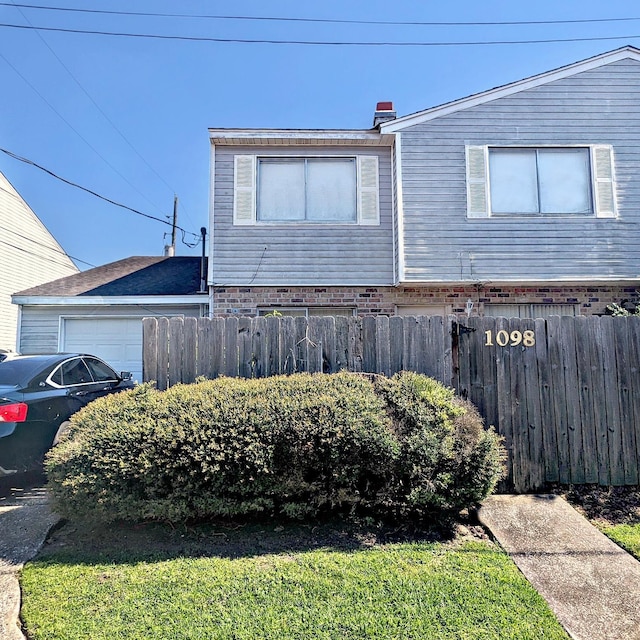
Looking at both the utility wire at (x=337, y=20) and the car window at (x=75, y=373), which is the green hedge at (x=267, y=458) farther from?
the utility wire at (x=337, y=20)

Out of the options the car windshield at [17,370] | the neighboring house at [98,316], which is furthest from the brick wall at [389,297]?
the car windshield at [17,370]

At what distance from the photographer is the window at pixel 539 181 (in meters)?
9.64

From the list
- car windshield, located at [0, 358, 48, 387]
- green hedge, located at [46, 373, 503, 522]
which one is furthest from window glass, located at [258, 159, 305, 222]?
green hedge, located at [46, 373, 503, 522]

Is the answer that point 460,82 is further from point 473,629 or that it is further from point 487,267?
point 473,629

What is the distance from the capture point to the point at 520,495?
15.9 ft

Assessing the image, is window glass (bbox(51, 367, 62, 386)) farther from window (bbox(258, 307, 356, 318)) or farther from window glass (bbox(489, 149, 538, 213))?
window glass (bbox(489, 149, 538, 213))

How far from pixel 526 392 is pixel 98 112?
16680 mm

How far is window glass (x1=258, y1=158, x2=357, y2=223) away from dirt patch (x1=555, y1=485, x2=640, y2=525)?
22.4 feet

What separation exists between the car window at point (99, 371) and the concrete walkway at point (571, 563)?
5.67m

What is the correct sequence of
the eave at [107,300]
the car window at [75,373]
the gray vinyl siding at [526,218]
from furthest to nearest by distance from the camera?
the eave at [107,300], the gray vinyl siding at [526,218], the car window at [75,373]

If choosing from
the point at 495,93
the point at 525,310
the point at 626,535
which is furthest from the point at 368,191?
the point at 626,535

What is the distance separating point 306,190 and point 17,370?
6530mm

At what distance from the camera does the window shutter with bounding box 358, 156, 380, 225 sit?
9.94 metres

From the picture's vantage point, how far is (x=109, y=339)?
39.0 ft
